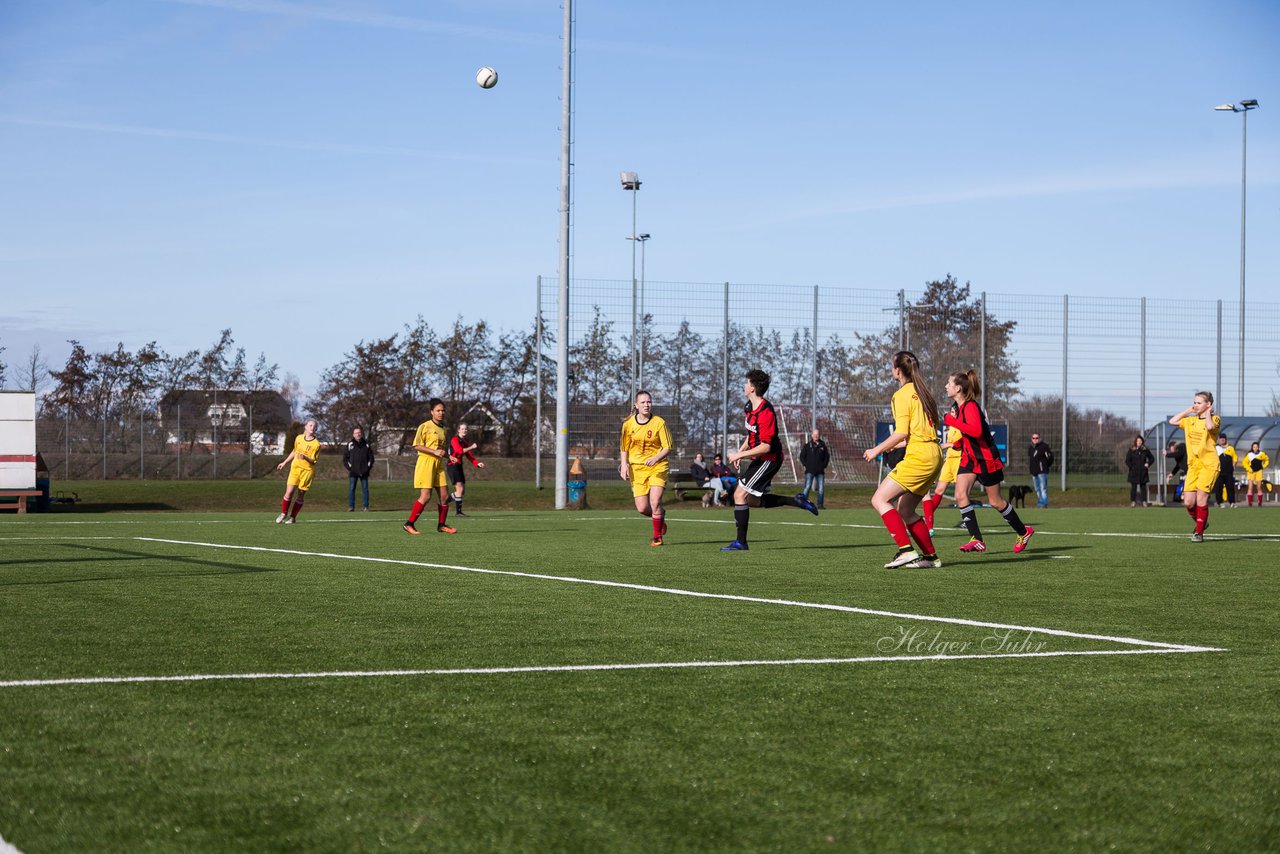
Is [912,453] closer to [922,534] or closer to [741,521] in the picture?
[922,534]

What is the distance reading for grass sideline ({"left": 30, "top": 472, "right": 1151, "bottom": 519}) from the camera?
108 feet

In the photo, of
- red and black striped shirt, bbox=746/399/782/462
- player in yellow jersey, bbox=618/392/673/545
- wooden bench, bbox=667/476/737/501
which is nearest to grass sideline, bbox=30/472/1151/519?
wooden bench, bbox=667/476/737/501

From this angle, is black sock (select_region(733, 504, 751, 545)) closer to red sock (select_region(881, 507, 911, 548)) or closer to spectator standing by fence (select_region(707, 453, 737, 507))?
red sock (select_region(881, 507, 911, 548))

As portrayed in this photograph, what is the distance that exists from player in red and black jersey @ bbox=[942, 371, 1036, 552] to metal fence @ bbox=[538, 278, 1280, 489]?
60.1 feet

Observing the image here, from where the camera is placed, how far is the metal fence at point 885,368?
34250 mm

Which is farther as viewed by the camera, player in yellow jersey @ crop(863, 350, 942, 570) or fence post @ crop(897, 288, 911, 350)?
fence post @ crop(897, 288, 911, 350)

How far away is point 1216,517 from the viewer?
85.0 feet

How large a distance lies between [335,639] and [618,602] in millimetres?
2394

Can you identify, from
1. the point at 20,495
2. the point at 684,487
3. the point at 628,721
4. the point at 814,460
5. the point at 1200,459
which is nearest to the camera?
the point at 628,721

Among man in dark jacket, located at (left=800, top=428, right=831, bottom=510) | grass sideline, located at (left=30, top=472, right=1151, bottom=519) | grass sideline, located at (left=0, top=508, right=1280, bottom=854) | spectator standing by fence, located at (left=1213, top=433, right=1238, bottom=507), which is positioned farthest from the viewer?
spectator standing by fence, located at (left=1213, top=433, right=1238, bottom=507)

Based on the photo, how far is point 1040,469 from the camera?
33.2 meters

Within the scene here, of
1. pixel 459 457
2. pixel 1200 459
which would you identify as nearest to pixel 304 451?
pixel 459 457

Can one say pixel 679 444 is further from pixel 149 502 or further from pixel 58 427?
pixel 58 427

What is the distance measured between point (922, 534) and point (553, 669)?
22.8 ft
